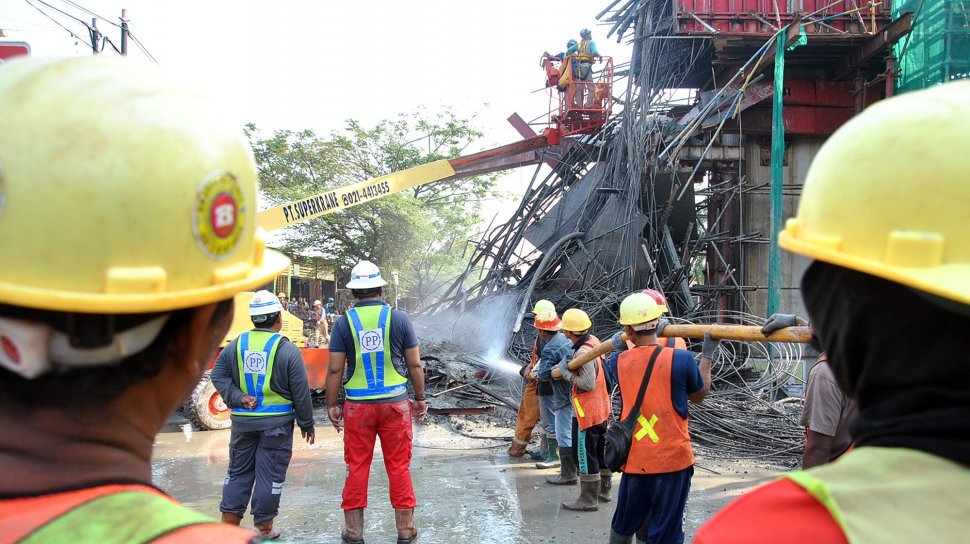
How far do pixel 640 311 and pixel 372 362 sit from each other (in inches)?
85.3

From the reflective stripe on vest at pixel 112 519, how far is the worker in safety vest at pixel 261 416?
161 inches

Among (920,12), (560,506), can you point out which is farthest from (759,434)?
(920,12)

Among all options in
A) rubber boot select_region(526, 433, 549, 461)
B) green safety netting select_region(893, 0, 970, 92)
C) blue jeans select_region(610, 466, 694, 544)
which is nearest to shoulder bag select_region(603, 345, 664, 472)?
blue jeans select_region(610, 466, 694, 544)

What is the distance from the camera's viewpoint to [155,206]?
1036mm

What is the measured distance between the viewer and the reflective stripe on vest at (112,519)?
0.95m

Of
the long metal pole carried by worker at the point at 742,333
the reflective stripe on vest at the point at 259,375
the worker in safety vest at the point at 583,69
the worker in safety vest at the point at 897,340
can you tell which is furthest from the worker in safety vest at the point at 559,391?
the worker in safety vest at the point at 583,69

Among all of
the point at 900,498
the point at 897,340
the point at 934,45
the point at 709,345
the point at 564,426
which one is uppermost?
the point at 934,45

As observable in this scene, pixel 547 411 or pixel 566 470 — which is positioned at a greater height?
pixel 547 411

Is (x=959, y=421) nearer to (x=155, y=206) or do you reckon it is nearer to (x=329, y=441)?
(x=155, y=206)

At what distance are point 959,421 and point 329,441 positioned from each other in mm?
8834

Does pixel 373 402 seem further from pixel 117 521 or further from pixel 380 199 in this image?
pixel 380 199

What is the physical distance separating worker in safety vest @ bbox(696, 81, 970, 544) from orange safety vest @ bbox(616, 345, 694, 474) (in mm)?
2945

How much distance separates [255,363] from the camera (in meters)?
4.99

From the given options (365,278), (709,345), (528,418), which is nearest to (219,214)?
(709,345)
